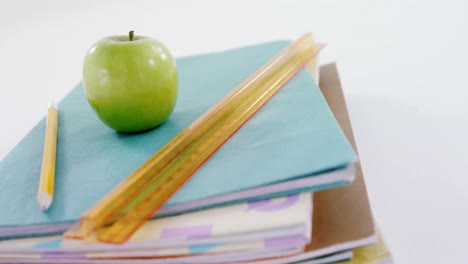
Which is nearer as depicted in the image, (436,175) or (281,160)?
(281,160)

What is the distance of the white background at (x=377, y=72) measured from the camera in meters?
0.61

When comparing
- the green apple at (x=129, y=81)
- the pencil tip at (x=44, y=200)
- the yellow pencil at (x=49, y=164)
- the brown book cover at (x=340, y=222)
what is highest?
the green apple at (x=129, y=81)

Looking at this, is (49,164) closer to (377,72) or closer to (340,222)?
(340,222)

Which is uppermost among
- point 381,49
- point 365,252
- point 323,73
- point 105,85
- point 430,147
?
point 381,49

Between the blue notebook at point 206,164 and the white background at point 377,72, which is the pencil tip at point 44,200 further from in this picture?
the white background at point 377,72

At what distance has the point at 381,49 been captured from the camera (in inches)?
46.2

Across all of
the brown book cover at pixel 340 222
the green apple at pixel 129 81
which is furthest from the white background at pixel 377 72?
the green apple at pixel 129 81

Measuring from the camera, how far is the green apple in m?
0.63

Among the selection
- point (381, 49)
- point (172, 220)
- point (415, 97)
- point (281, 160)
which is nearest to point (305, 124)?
point (281, 160)

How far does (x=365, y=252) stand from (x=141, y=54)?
358 millimetres

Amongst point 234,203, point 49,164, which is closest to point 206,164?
point 234,203

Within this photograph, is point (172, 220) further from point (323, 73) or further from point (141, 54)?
point (323, 73)

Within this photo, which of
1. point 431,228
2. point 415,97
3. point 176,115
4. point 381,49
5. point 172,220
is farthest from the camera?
point 381,49

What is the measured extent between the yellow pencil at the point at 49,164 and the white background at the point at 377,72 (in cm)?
20
